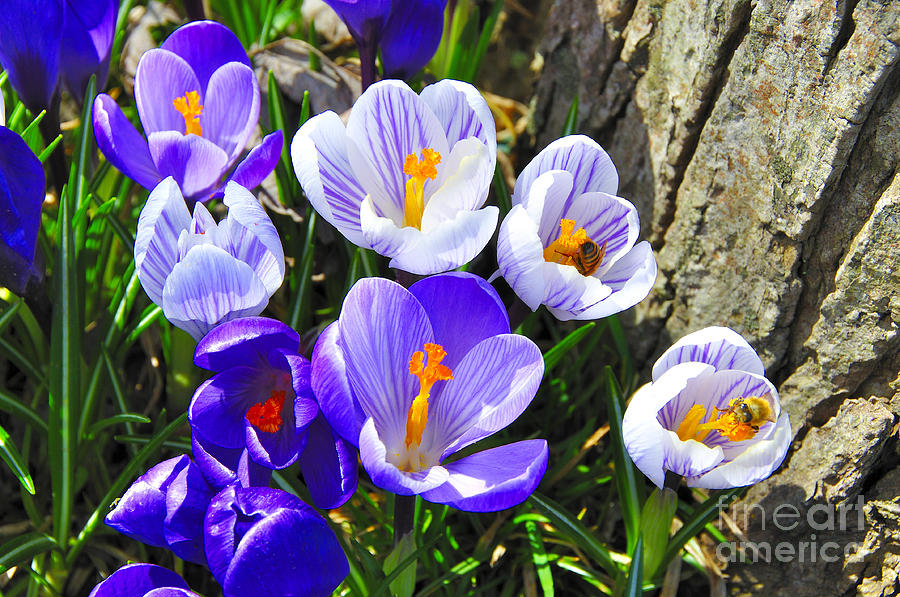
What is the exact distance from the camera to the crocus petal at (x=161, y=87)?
138 centimetres

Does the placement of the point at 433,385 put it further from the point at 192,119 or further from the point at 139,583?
the point at 192,119

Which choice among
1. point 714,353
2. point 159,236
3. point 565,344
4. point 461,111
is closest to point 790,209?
point 714,353

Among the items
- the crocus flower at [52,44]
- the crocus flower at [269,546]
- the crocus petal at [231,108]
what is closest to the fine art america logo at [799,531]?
the crocus flower at [269,546]

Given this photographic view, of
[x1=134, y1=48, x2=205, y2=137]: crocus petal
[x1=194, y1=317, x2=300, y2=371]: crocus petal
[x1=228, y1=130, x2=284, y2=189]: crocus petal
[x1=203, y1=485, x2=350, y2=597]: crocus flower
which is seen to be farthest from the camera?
[x1=134, y1=48, x2=205, y2=137]: crocus petal

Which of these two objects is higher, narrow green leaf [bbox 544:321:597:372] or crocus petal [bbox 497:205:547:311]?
crocus petal [bbox 497:205:547:311]

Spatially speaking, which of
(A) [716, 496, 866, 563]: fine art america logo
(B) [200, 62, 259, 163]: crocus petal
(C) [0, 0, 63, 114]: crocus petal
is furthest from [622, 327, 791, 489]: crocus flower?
(C) [0, 0, 63, 114]: crocus petal

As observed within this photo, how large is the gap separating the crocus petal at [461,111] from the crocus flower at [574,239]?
0.30 ft

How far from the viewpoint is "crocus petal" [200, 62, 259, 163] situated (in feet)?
4.58

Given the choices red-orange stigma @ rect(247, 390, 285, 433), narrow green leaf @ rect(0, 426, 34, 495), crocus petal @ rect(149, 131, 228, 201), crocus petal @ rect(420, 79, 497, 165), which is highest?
crocus petal @ rect(420, 79, 497, 165)

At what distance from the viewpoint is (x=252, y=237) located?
1133 millimetres

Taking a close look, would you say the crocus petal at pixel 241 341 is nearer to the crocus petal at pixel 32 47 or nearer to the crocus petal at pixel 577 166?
the crocus petal at pixel 577 166

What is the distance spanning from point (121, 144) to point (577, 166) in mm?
788

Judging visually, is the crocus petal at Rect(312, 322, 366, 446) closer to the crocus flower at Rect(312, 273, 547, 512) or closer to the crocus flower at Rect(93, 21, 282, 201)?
the crocus flower at Rect(312, 273, 547, 512)

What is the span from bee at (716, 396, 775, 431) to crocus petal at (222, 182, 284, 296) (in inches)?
28.9
